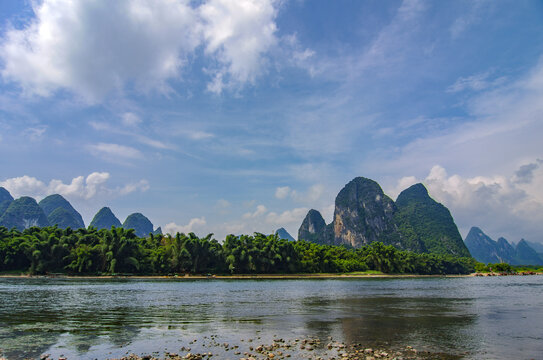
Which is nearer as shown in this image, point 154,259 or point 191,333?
point 191,333

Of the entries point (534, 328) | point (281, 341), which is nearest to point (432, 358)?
point (281, 341)

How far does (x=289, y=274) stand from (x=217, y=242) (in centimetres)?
2590

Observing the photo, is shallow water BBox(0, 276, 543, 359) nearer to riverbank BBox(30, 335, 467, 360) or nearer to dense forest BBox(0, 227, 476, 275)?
riverbank BBox(30, 335, 467, 360)

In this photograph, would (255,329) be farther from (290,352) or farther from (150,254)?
(150,254)

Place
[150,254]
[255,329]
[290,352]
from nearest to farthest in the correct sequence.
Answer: [290,352], [255,329], [150,254]

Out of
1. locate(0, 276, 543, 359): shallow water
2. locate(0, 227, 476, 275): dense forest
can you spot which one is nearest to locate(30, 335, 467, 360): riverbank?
locate(0, 276, 543, 359): shallow water

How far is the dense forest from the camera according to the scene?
86500 mm

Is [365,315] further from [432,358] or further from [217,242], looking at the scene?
[217,242]

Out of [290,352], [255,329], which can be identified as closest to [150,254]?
[255,329]

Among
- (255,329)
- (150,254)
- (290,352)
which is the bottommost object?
(255,329)

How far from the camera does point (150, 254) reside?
99.4m

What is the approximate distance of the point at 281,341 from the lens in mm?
15469

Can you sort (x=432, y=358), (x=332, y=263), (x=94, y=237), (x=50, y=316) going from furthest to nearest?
(x=332, y=263) → (x=94, y=237) → (x=50, y=316) → (x=432, y=358)

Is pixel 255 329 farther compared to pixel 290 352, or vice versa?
pixel 255 329
